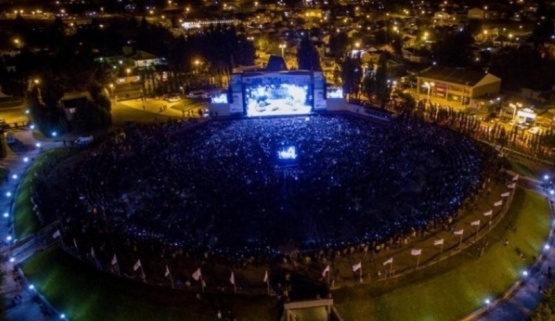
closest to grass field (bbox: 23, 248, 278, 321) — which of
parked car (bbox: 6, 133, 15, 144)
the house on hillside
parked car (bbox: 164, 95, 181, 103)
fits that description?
parked car (bbox: 6, 133, 15, 144)

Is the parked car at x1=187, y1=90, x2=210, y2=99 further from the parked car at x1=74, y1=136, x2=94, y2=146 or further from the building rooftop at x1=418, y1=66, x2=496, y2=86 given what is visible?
the building rooftop at x1=418, y1=66, x2=496, y2=86

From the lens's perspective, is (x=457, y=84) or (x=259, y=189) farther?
(x=457, y=84)

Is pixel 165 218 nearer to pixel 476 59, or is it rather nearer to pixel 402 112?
pixel 402 112

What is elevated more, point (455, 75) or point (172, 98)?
point (455, 75)

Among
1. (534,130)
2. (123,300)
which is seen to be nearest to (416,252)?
(123,300)

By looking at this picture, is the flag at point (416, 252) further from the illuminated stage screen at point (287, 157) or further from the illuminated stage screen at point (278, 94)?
the illuminated stage screen at point (278, 94)

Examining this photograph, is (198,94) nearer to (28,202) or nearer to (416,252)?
(28,202)
